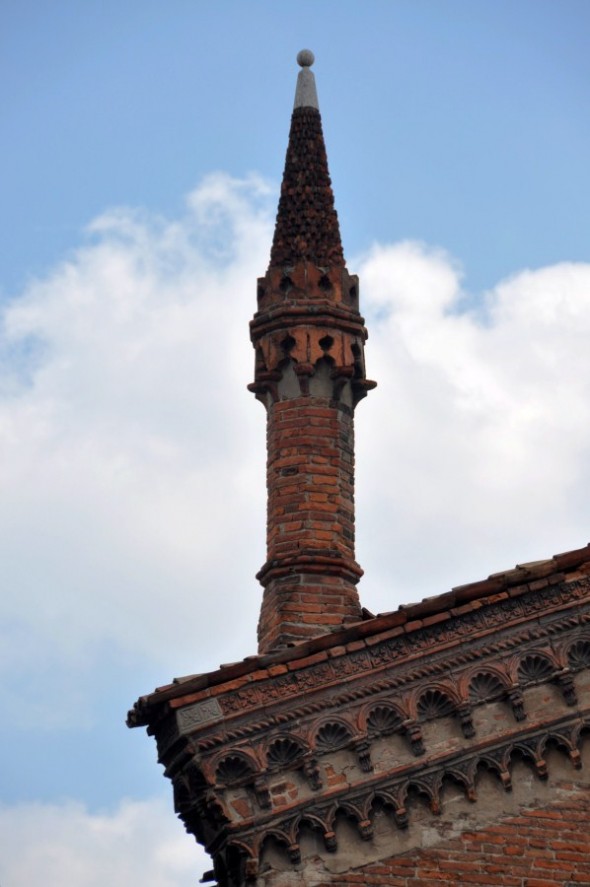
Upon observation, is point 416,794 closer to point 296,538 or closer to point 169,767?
point 169,767

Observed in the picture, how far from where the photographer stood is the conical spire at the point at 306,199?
1831 cm

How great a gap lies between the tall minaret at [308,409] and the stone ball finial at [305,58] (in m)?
1.68

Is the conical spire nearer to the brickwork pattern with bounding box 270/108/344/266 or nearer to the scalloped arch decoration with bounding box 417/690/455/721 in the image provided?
the brickwork pattern with bounding box 270/108/344/266

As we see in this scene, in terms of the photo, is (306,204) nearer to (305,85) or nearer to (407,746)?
(305,85)

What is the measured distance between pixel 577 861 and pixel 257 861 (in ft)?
7.82

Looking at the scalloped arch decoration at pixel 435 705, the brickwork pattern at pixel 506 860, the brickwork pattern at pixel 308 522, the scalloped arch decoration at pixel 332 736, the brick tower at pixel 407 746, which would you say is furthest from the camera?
the brickwork pattern at pixel 308 522

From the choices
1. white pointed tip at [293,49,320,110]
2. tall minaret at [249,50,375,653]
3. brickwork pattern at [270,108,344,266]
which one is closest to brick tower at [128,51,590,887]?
tall minaret at [249,50,375,653]

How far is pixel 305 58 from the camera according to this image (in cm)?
1994

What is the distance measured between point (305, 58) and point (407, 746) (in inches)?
332

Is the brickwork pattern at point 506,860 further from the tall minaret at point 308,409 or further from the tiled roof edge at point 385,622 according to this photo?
the tall minaret at point 308,409

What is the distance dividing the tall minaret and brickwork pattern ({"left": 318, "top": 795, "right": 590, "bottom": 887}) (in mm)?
2636

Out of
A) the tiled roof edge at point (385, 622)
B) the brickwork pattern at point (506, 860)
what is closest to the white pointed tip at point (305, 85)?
the tiled roof edge at point (385, 622)

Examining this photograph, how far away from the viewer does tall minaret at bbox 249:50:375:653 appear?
1667 cm

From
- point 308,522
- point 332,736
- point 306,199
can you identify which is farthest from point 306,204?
point 332,736
